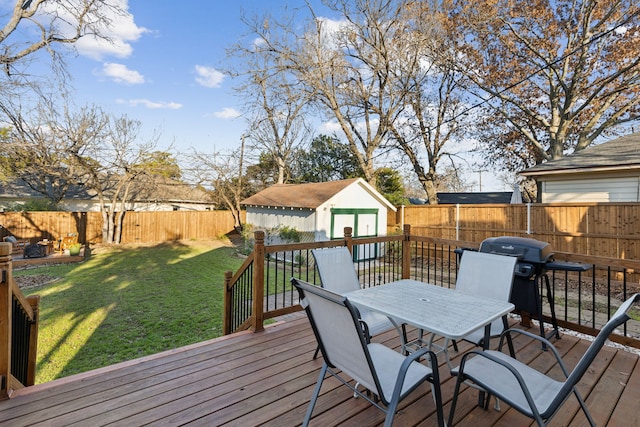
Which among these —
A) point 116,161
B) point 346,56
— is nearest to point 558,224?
point 346,56

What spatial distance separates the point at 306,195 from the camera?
11.6m

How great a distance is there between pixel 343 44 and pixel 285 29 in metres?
2.50

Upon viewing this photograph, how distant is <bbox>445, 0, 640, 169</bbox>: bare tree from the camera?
10.2 metres

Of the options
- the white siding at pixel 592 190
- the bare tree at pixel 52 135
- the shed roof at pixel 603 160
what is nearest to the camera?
the shed roof at pixel 603 160

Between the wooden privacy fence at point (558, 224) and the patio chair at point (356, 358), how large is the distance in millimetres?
8253

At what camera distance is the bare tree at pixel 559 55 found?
33.4 feet

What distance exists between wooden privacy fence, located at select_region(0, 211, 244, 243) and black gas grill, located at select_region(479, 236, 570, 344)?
1494cm

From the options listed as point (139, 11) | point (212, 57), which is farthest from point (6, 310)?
point (212, 57)

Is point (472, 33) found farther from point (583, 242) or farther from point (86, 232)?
point (86, 232)

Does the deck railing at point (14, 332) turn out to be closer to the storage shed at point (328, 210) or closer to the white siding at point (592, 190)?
the storage shed at point (328, 210)

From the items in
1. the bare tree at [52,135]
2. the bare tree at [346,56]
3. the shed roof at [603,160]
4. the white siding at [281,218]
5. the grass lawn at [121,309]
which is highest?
the bare tree at [346,56]

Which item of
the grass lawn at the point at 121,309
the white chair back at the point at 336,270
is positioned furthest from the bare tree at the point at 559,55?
the grass lawn at the point at 121,309

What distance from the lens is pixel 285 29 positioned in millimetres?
12766

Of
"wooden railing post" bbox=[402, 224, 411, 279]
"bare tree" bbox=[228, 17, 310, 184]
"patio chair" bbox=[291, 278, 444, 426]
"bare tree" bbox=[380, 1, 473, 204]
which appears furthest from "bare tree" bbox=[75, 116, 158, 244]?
"patio chair" bbox=[291, 278, 444, 426]
